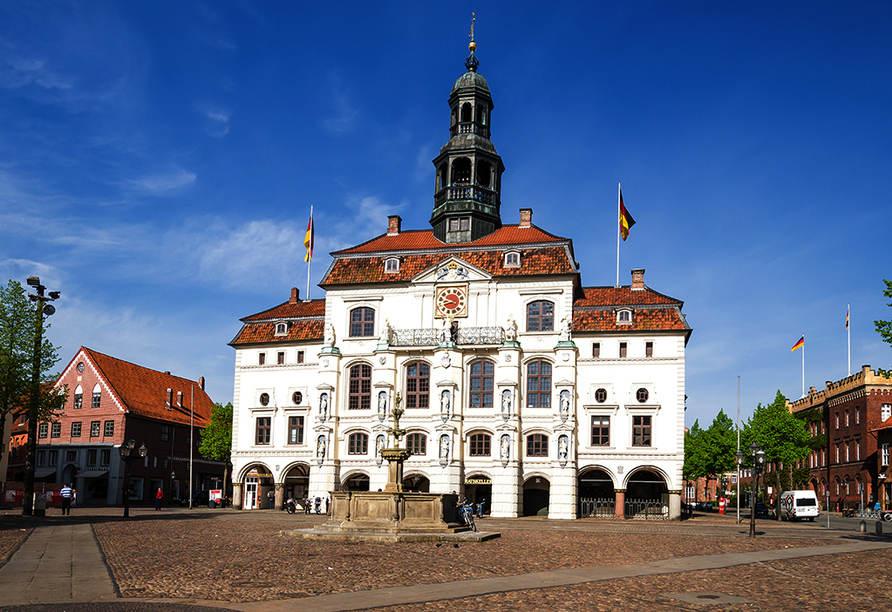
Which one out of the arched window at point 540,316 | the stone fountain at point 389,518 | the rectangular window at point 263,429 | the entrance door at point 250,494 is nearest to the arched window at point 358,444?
the rectangular window at point 263,429

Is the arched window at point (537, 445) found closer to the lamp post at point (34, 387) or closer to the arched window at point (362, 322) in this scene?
the arched window at point (362, 322)

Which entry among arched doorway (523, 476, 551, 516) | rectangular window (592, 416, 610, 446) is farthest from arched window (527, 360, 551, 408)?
arched doorway (523, 476, 551, 516)

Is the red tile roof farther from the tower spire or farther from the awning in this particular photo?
the tower spire

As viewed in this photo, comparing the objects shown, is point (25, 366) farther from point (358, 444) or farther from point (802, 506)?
point (802, 506)

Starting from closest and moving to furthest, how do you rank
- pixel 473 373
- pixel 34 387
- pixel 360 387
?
pixel 34 387 < pixel 473 373 < pixel 360 387

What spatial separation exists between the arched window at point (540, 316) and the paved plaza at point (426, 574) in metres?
24.5

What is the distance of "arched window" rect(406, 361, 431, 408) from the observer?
53188mm

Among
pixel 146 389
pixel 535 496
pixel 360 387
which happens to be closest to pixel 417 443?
pixel 360 387

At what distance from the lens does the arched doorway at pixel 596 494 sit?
5094 cm

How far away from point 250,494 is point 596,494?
80.8ft

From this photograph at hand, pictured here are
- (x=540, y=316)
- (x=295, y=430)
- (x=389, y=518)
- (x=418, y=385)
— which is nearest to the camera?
(x=389, y=518)

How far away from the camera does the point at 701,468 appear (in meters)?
80.5

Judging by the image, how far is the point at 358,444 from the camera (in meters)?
53.9

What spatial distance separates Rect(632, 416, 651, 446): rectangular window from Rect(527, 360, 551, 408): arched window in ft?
18.2
